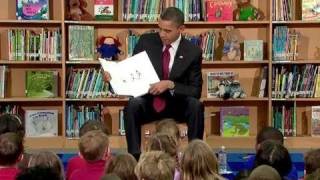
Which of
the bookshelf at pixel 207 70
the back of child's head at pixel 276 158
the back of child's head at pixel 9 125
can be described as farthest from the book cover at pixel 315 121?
the back of child's head at pixel 9 125

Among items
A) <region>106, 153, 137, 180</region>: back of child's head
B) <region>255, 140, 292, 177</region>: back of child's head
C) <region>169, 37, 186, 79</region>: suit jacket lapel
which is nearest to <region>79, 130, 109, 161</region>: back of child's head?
<region>106, 153, 137, 180</region>: back of child's head

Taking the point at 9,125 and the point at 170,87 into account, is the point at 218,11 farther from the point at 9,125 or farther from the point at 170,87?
the point at 9,125

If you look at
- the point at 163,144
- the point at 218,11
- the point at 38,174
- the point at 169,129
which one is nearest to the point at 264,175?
the point at 38,174

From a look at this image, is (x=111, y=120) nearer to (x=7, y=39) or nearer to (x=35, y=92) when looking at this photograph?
(x=35, y=92)

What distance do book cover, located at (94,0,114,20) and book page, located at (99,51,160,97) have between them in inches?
65.6

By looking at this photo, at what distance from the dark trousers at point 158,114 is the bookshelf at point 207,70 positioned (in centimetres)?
163

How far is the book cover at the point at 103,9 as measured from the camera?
21.7 feet

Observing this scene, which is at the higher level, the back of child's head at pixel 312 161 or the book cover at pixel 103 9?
the book cover at pixel 103 9

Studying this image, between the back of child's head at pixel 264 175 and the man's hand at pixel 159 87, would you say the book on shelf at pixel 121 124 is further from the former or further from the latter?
the back of child's head at pixel 264 175

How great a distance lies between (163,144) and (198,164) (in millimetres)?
601

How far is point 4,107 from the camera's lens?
671 cm

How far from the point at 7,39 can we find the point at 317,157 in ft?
13.2

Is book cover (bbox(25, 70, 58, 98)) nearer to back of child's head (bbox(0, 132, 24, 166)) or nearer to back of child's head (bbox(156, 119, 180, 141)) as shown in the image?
back of child's head (bbox(156, 119, 180, 141))

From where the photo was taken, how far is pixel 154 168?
3.09 m
